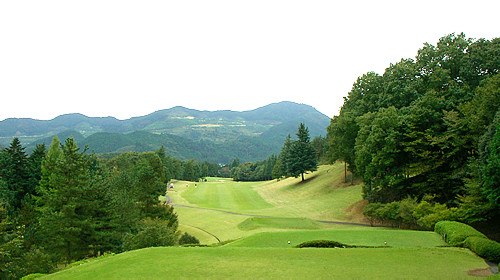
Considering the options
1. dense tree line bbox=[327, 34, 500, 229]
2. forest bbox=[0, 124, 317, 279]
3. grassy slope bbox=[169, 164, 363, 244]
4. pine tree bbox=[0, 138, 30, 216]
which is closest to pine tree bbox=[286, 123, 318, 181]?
grassy slope bbox=[169, 164, 363, 244]

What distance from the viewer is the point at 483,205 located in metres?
18.7

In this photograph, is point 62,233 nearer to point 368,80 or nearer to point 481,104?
point 481,104

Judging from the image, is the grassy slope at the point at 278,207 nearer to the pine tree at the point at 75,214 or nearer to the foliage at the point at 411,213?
the foliage at the point at 411,213

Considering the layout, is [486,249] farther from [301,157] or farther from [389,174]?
[301,157]

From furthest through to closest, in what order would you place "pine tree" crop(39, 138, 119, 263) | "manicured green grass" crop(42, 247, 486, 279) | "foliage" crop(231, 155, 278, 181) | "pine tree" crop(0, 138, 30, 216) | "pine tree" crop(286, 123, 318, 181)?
"foliage" crop(231, 155, 278, 181) < "pine tree" crop(286, 123, 318, 181) < "pine tree" crop(0, 138, 30, 216) < "pine tree" crop(39, 138, 119, 263) < "manicured green grass" crop(42, 247, 486, 279)

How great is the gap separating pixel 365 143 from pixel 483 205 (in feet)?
41.3

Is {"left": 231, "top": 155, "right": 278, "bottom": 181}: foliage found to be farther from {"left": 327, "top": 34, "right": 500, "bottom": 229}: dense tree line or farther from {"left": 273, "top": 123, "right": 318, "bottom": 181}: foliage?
{"left": 327, "top": 34, "right": 500, "bottom": 229}: dense tree line

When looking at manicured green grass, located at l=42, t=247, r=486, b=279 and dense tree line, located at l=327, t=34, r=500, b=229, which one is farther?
dense tree line, located at l=327, t=34, r=500, b=229

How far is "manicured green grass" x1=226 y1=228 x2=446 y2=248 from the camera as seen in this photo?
50.4 ft

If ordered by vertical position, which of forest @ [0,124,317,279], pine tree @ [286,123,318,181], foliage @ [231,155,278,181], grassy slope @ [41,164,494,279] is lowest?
foliage @ [231,155,278,181]

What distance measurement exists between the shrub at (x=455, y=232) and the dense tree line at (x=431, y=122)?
5.86m

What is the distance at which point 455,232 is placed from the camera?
14.7m

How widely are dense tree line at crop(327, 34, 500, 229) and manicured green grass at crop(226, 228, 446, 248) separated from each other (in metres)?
7.53

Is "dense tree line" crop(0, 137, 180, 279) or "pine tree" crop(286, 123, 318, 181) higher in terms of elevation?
"pine tree" crop(286, 123, 318, 181)
